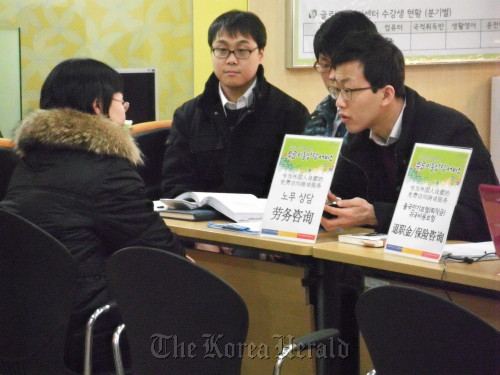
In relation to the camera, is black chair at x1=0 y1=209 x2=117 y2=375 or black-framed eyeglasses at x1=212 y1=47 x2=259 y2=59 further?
black-framed eyeglasses at x1=212 y1=47 x2=259 y2=59

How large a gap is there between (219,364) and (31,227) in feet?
2.58

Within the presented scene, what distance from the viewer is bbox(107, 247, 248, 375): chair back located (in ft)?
5.69

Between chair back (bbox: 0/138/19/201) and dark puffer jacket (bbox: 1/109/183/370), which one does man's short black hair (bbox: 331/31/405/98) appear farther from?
chair back (bbox: 0/138/19/201)

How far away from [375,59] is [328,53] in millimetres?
576

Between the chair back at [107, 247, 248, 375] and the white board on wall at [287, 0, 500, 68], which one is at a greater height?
the white board on wall at [287, 0, 500, 68]

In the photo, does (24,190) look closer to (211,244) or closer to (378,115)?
(211,244)

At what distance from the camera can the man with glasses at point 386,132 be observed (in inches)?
105

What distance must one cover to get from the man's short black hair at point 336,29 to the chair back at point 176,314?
1712 millimetres

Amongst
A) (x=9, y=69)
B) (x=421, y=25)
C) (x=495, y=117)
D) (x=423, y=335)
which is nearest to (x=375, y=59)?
(x=423, y=335)

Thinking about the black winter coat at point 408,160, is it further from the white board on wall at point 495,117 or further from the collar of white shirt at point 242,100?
the white board on wall at point 495,117

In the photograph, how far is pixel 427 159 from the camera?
2.34 metres

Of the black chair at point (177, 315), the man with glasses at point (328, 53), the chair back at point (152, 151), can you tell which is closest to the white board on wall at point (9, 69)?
the chair back at point (152, 151)

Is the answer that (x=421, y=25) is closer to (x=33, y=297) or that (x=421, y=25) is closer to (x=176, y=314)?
(x=33, y=297)

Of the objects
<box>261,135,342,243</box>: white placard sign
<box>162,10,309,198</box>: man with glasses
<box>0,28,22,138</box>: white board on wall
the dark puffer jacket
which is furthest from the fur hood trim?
<box>0,28,22,138</box>: white board on wall
